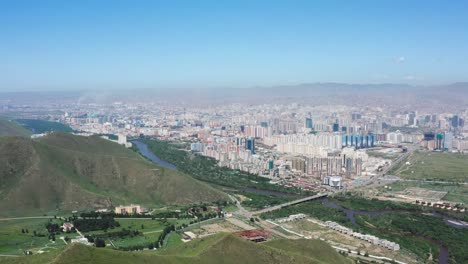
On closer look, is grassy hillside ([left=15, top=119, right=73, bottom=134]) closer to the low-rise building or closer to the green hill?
the green hill

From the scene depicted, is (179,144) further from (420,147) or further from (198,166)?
(420,147)

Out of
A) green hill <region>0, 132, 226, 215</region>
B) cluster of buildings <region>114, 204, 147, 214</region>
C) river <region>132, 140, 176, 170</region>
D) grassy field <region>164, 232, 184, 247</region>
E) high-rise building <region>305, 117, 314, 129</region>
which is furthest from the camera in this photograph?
high-rise building <region>305, 117, 314, 129</region>

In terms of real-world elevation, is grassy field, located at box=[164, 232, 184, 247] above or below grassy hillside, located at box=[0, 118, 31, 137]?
below

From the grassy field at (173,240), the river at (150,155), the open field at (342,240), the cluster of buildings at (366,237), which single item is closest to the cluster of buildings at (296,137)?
the river at (150,155)

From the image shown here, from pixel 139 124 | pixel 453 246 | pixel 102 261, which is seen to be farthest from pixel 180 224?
pixel 139 124

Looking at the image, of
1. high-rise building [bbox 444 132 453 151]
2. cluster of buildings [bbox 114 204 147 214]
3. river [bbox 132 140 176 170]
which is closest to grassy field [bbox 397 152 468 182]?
high-rise building [bbox 444 132 453 151]

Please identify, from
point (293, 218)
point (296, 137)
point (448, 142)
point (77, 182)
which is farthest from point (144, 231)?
point (448, 142)
